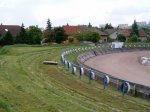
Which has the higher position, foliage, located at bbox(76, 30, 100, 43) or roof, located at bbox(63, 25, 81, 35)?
roof, located at bbox(63, 25, 81, 35)

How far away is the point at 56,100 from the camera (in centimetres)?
1825

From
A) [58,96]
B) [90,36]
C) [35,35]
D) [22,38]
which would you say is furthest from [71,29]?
[58,96]

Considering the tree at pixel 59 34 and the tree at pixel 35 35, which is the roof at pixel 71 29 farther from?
the tree at pixel 35 35

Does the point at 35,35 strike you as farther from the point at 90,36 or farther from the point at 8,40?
the point at 90,36

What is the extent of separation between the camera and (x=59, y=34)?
79.2m

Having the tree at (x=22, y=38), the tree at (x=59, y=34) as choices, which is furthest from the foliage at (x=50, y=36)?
the tree at (x=22, y=38)

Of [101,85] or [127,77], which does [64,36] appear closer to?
[127,77]

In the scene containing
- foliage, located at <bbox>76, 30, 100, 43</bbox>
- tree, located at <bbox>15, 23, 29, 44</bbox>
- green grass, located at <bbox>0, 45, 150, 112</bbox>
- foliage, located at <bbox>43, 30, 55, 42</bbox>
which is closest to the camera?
green grass, located at <bbox>0, 45, 150, 112</bbox>

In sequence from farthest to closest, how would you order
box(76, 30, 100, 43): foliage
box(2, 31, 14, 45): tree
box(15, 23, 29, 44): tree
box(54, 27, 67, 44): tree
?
box(76, 30, 100, 43): foliage → box(54, 27, 67, 44): tree → box(15, 23, 29, 44): tree → box(2, 31, 14, 45): tree

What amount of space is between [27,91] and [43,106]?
13.7 ft

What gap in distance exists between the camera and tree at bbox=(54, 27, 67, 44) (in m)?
78.6


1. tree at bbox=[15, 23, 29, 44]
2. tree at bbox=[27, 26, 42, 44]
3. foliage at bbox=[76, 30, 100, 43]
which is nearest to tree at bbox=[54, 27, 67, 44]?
tree at bbox=[27, 26, 42, 44]

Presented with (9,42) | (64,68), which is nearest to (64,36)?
(9,42)

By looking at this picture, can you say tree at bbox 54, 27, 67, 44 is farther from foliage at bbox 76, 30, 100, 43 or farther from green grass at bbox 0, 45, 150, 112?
green grass at bbox 0, 45, 150, 112
